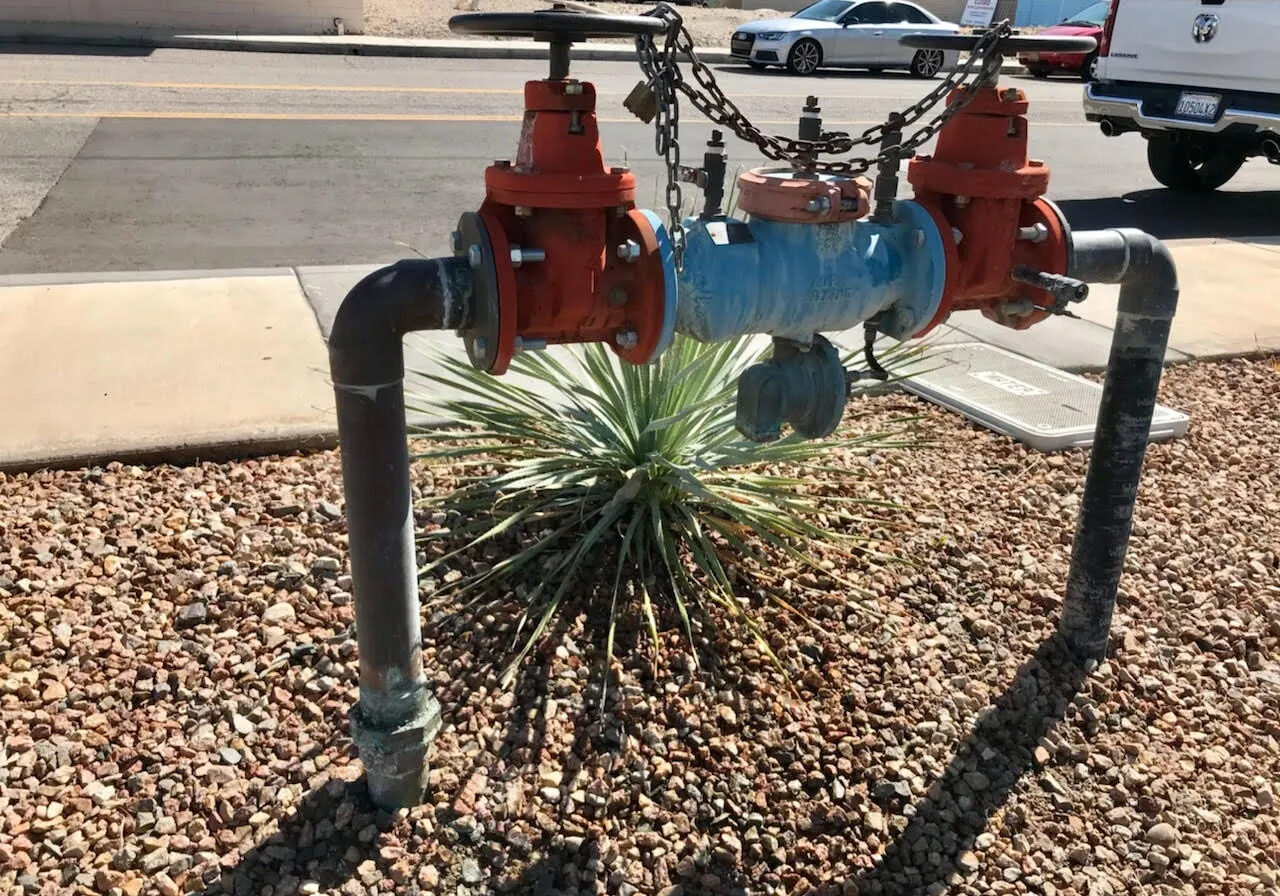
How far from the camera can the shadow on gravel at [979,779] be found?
6.89 feet

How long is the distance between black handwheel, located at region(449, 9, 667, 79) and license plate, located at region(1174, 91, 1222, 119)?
24.6ft

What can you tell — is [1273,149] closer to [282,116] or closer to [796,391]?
[796,391]

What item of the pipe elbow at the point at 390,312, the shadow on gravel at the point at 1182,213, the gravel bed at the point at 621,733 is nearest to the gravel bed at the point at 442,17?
the shadow on gravel at the point at 1182,213

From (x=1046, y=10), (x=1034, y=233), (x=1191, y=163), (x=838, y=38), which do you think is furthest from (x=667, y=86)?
(x=1046, y=10)

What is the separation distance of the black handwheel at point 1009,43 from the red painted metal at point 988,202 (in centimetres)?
8

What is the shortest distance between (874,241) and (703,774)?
1072mm

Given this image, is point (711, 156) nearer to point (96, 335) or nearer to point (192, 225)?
point (96, 335)

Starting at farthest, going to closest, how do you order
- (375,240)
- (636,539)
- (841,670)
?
(375,240) → (636,539) → (841,670)

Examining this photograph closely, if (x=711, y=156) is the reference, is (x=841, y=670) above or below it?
below

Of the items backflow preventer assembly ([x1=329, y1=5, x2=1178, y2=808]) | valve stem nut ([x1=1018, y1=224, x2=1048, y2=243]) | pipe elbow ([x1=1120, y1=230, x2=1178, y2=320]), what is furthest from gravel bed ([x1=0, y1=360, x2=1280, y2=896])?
valve stem nut ([x1=1018, y1=224, x2=1048, y2=243])

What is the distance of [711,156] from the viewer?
2.02 meters

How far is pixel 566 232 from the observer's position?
174cm

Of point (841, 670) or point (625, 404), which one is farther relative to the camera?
point (625, 404)

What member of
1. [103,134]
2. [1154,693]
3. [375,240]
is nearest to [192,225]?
[375,240]
